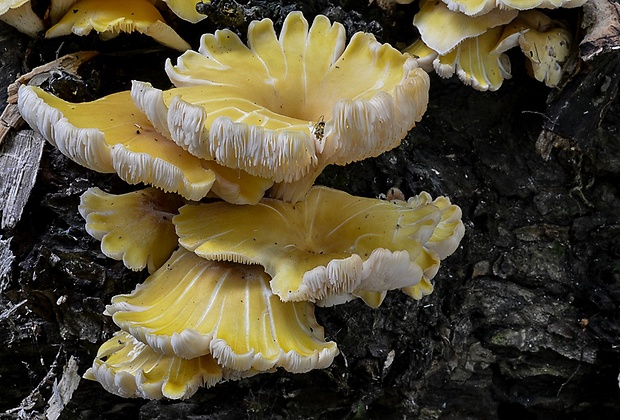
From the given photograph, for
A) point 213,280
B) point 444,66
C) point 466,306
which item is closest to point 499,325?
point 466,306

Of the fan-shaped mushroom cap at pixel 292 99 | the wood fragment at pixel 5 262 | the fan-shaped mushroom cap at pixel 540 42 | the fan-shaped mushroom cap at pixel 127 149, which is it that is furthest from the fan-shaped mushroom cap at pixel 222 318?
the fan-shaped mushroom cap at pixel 540 42

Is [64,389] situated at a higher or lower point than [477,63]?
lower

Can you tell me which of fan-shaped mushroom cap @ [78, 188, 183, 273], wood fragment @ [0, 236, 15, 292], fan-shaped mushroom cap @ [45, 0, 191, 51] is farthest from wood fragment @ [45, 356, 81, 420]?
fan-shaped mushroom cap @ [45, 0, 191, 51]

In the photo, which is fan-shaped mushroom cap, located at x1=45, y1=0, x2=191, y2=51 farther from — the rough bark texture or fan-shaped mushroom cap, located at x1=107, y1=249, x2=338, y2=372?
fan-shaped mushroom cap, located at x1=107, y1=249, x2=338, y2=372

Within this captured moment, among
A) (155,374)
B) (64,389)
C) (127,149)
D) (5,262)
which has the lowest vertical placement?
(64,389)

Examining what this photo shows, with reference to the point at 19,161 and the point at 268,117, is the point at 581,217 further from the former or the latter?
the point at 19,161

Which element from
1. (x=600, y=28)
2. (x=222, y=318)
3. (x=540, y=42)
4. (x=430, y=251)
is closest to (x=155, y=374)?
(x=222, y=318)

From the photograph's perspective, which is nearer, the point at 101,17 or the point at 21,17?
the point at 101,17

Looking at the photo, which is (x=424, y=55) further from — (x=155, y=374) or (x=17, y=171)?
(x=17, y=171)
